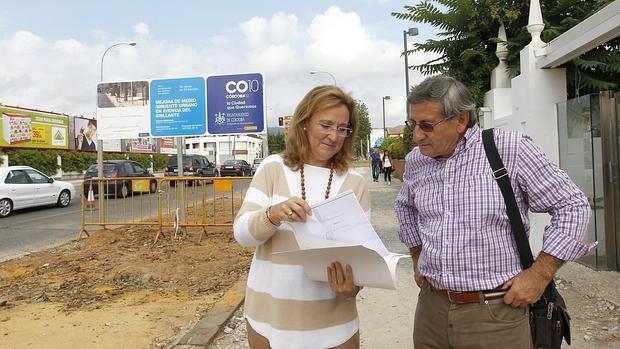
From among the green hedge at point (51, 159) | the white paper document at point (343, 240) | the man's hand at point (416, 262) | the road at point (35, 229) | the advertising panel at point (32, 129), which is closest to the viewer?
the white paper document at point (343, 240)

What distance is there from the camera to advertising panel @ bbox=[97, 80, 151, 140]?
9.79 metres

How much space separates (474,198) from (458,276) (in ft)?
1.05

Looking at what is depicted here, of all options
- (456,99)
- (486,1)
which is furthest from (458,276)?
(486,1)

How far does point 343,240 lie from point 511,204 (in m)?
0.66

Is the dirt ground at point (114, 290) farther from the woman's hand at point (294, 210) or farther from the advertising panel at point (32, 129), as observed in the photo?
the advertising panel at point (32, 129)

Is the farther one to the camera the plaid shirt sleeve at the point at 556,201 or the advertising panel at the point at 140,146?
the advertising panel at the point at 140,146

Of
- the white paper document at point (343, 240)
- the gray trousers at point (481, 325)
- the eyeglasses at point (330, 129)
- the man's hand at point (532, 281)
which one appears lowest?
the gray trousers at point (481, 325)

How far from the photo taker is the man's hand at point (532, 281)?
1.83 metres

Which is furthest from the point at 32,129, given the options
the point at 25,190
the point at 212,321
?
the point at 212,321

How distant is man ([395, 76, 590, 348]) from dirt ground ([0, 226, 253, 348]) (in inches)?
108

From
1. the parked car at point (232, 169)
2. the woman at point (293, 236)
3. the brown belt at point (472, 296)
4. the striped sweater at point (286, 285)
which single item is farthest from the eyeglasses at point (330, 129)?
the parked car at point (232, 169)

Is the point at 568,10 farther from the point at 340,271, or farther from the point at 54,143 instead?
the point at 54,143

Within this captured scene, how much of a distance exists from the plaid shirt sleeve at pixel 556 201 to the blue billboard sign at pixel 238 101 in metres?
7.74

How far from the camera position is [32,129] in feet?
118
